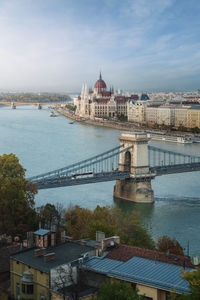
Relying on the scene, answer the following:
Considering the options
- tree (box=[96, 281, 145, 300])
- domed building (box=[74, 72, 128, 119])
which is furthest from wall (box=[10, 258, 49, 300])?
domed building (box=[74, 72, 128, 119])

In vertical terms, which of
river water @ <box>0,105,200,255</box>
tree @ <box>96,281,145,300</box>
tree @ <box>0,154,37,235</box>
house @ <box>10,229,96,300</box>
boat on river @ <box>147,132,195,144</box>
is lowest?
river water @ <box>0,105,200,255</box>

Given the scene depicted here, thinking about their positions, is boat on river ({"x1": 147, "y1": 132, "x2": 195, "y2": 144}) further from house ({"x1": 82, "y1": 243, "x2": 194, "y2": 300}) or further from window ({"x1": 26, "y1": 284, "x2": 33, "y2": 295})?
window ({"x1": 26, "y1": 284, "x2": 33, "y2": 295})

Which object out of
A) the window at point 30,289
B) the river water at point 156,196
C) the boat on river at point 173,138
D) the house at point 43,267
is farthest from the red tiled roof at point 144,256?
the boat on river at point 173,138

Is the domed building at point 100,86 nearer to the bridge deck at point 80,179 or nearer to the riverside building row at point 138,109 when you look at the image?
the riverside building row at point 138,109

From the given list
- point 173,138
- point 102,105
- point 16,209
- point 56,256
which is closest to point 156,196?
point 16,209

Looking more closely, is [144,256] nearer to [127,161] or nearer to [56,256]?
[56,256]
